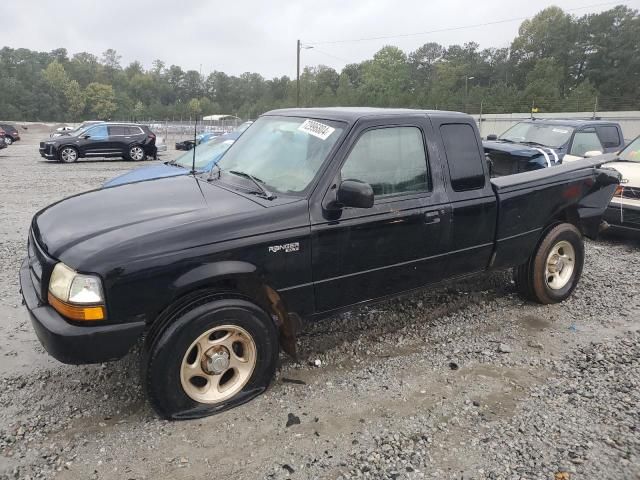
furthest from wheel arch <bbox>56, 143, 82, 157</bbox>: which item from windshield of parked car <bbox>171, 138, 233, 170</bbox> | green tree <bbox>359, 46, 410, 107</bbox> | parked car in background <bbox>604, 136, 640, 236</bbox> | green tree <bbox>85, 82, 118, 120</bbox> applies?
green tree <bbox>85, 82, 118, 120</bbox>

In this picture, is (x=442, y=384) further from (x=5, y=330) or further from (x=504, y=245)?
(x=5, y=330)

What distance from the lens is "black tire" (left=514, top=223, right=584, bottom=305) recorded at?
474cm

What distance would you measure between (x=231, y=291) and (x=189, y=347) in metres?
0.42

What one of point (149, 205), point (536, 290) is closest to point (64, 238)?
point (149, 205)

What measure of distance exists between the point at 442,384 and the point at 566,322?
6.00 ft

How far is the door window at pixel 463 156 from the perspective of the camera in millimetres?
3930

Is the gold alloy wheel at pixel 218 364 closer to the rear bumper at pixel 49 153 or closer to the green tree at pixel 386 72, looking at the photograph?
the rear bumper at pixel 49 153

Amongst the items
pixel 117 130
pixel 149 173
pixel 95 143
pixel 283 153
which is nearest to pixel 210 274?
pixel 283 153

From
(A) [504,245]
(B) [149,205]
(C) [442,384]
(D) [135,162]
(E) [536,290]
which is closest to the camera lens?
(B) [149,205]

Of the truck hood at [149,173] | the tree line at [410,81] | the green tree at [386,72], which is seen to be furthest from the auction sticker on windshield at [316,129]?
the green tree at [386,72]

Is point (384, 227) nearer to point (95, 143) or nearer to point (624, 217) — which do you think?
point (624, 217)

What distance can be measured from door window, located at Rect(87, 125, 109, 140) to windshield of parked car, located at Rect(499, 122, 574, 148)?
53.2ft

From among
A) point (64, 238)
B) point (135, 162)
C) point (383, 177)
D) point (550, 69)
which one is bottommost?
point (135, 162)

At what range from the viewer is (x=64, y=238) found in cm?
291
